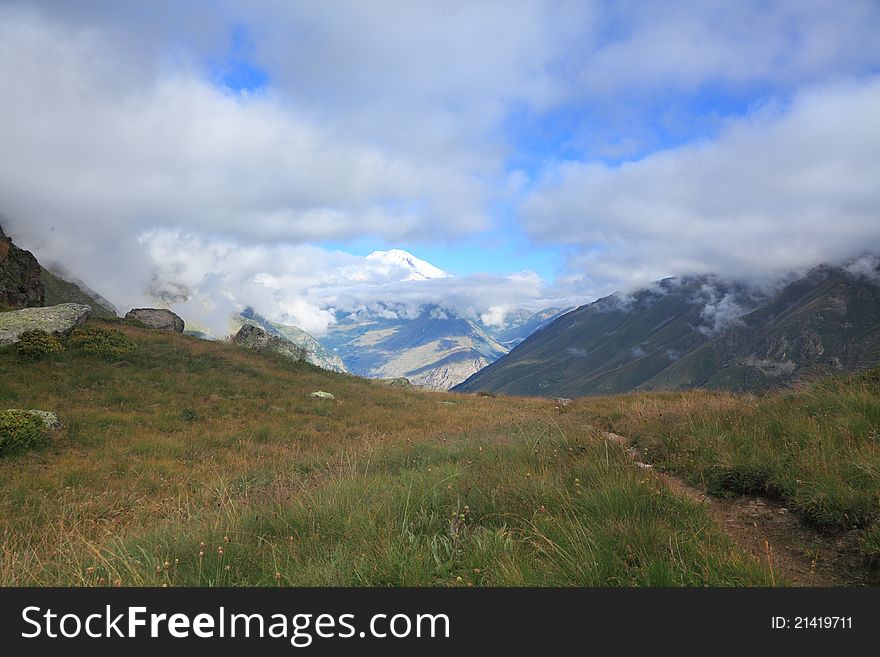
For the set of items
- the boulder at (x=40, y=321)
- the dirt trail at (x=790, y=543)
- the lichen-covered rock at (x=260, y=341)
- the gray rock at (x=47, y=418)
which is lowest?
the dirt trail at (x=790, y=543)

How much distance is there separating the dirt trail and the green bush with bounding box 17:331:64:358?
25.3 m

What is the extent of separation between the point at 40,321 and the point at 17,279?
416 inches

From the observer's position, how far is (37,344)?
2006 centimetres

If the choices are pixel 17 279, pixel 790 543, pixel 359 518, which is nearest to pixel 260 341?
pixel 17 279

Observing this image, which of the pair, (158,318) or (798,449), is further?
(158,318)

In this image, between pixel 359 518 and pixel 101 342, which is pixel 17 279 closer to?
pixel 101 342

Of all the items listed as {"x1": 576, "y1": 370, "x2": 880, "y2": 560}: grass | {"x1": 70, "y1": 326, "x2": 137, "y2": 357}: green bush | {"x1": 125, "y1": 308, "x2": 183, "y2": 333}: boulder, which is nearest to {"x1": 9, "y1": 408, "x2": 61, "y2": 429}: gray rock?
{"x1": 70, "y1": 326, "x2": 137, "y2": 357}: green bush

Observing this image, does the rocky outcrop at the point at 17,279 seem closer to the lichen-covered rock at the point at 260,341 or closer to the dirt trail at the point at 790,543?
the lichen-covered rock at the point at 260,341

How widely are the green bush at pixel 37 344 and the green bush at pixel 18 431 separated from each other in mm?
9707

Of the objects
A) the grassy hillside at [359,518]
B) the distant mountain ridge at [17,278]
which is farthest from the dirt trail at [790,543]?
the distant mountain ridge at [17,278]

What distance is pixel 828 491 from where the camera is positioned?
15.1ft

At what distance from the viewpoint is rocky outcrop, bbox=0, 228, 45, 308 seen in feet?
95.2

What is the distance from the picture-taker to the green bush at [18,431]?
36.6 ft

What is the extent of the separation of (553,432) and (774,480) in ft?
12.8
